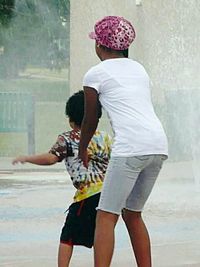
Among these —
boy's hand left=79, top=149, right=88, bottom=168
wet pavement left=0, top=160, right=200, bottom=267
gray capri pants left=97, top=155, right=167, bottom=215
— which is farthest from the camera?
wet pavement left=0, top=160, right=200, bottom=267

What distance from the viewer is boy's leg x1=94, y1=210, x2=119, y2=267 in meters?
4.61

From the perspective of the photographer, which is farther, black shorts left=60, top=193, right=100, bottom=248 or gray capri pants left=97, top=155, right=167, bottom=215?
black shorts left=60, top=193, right=100, bottom=248

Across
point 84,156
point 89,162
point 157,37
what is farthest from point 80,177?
point 157,37

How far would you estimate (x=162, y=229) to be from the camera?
7020 mm

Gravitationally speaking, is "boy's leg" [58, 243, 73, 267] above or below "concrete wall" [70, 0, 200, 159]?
above

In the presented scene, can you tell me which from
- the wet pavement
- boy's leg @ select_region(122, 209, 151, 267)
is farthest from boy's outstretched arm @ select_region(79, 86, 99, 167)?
the wet pavement

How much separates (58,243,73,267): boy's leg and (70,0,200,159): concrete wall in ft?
21.3

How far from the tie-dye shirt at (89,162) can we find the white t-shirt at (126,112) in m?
0.31

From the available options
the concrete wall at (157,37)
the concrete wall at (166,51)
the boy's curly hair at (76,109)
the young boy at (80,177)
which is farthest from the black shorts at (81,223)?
the concrete wall at (157,37)

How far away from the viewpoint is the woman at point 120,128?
4578 mm

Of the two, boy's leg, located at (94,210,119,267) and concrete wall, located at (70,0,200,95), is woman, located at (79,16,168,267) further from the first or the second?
concrete wall, located at (70,0,200,95)

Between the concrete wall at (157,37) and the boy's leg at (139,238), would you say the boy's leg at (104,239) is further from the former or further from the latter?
the concrete wall at (157,37)

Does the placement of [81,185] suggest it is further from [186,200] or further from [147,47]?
[147,47]

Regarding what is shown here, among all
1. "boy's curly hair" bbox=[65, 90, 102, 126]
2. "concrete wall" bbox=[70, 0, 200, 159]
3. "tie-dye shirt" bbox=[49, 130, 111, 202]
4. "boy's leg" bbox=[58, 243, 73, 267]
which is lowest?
"concrete wall" bbox=[70, 0, 200, 159]
